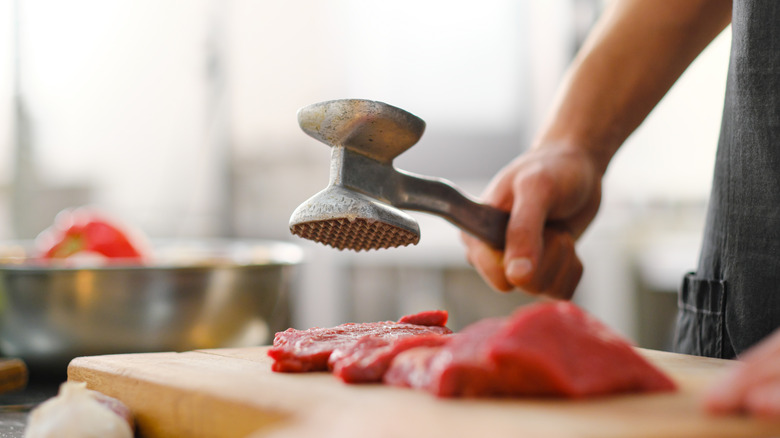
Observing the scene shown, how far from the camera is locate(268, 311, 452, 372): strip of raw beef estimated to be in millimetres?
949

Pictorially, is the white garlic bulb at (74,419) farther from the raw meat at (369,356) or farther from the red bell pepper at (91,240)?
the red bell pepper at (91,240)

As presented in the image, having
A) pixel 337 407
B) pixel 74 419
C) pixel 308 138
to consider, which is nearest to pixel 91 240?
pixel 74 419

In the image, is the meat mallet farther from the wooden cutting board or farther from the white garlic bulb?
the white garlic bulb

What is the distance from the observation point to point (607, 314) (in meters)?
3.60

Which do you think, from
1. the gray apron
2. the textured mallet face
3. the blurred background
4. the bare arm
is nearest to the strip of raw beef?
the textured mallet face

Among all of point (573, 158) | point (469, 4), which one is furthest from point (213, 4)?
point (573, 158)

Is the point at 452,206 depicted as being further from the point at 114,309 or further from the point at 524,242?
the point at 114,309

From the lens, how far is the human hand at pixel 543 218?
1286 mm

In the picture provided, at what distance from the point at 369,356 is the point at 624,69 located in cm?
85

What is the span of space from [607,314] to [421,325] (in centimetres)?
262

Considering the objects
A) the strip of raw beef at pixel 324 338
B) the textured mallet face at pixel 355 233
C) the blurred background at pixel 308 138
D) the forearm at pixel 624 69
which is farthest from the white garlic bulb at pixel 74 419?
the blurred background at pixel 308 138

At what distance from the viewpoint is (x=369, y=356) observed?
89 centimetres

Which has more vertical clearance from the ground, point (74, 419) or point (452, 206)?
point (452, 206)

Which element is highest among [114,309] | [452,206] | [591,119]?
[591,119]
